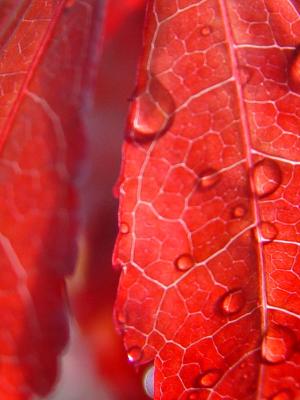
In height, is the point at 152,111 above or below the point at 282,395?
above

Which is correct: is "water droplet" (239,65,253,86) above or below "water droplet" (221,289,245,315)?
above

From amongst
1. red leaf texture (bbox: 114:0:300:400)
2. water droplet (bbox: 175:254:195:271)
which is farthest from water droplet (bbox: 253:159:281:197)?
water droplet (bbox: 175:254:195:271)

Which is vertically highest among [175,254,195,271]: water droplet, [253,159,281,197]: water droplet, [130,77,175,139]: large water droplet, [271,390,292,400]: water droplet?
[130,77,175,139]: large water droplet

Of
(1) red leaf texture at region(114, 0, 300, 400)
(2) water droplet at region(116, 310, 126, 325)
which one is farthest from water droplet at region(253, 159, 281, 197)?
(2) water droplet at region(116, 310, 126, 325)

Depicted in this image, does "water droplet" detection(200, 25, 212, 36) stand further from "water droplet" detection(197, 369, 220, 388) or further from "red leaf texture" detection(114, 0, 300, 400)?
"water droplet" detection(197, 369, 220, 388)

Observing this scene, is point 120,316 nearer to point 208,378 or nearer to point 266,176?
point 208,378

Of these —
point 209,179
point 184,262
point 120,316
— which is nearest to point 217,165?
point 209,179
